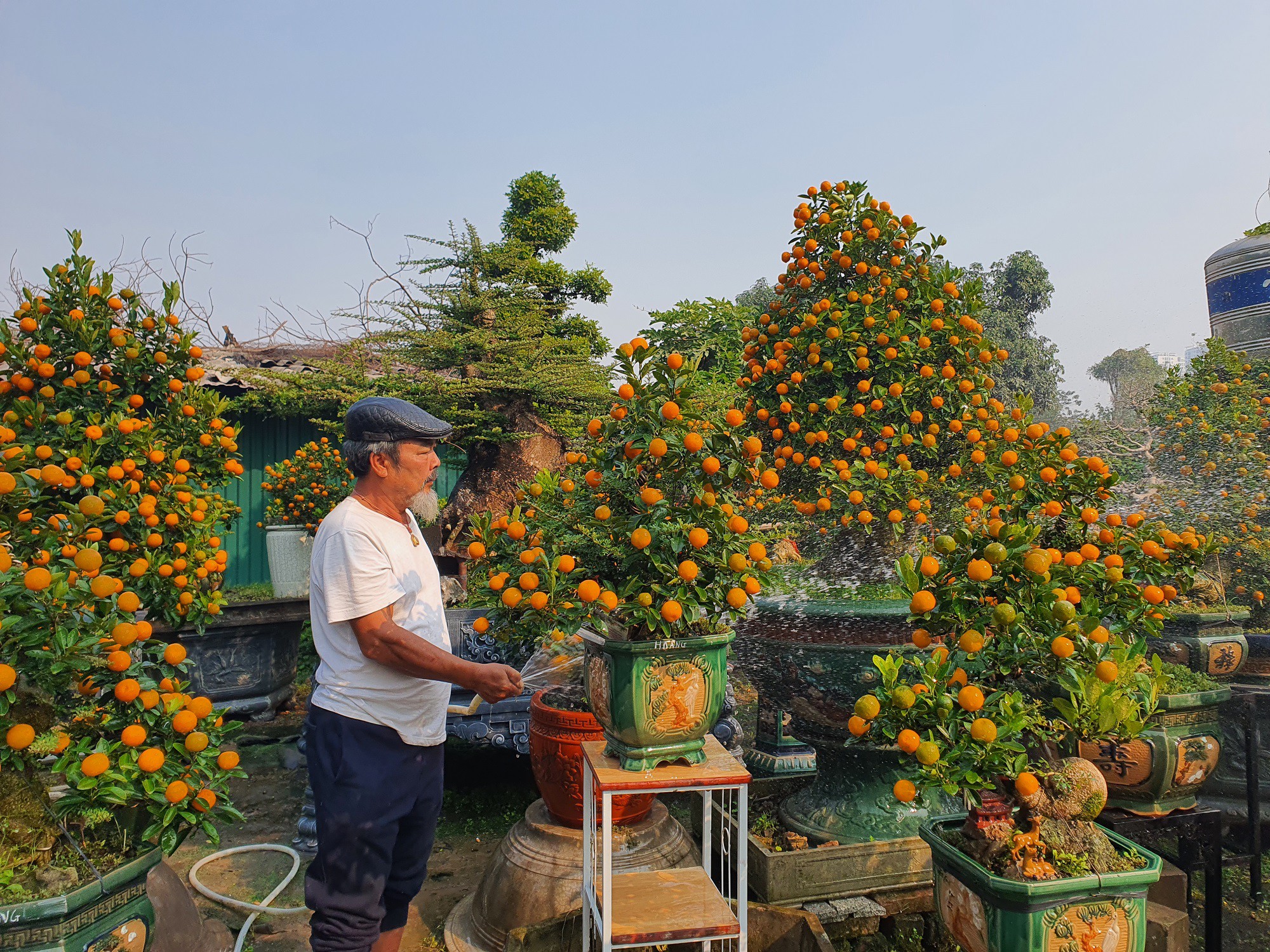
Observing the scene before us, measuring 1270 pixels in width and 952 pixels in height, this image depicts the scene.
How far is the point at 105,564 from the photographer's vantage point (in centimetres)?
285

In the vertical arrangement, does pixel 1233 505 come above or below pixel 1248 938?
above

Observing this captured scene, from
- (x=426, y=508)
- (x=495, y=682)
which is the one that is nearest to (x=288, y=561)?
(x=426, y=508)

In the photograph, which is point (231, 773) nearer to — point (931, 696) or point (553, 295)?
point (931, 696)

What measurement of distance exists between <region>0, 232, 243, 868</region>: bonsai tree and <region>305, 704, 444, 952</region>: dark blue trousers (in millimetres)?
211

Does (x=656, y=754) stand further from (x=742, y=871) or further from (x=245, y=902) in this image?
(x=245, y=902)

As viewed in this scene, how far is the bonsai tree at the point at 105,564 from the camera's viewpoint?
155 centimetres

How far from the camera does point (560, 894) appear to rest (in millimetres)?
2359

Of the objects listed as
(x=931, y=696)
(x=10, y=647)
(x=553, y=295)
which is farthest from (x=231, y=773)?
(x=553, y=295)

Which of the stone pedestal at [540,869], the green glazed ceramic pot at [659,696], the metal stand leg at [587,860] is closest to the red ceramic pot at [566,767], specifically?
the stone pedestal at [540,869]

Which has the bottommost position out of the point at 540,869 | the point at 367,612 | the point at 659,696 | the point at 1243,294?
the point at 540,869

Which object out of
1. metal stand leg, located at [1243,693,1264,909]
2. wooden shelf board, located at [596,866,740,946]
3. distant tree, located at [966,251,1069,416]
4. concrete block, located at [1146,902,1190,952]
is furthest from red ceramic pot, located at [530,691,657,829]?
distant tree, located at [966,251,1069,416]

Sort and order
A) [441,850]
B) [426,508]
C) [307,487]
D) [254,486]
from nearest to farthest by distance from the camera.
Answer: [441,850], [307,487], [426,508], [254,486]

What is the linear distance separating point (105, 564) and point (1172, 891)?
12.2ft

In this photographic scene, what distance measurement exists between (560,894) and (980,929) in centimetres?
129
